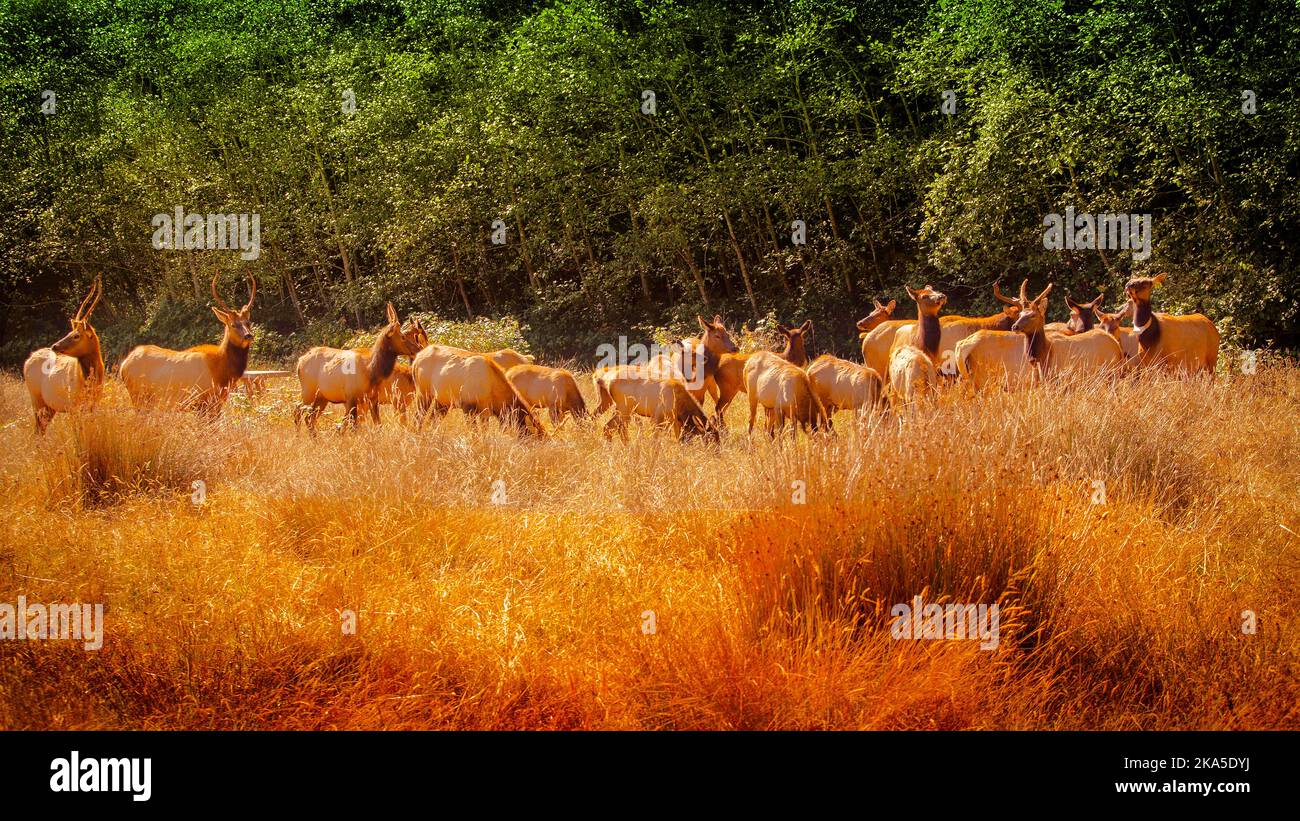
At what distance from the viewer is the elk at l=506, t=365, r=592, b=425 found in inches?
345

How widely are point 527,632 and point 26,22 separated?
1816 cm

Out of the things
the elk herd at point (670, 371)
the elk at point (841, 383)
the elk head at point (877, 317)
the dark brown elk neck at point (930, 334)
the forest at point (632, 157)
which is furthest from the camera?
the forest at point (632, 157)

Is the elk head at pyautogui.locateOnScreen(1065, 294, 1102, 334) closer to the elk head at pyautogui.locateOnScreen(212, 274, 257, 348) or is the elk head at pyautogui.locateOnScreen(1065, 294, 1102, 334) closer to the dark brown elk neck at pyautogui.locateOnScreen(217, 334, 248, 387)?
the elk head at pyautogui.locateOnScreen(212, 274, 257, 348)

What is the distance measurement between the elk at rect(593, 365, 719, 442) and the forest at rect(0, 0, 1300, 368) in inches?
285

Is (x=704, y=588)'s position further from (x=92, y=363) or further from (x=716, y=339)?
(x=92, y=363)

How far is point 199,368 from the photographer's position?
9.11m

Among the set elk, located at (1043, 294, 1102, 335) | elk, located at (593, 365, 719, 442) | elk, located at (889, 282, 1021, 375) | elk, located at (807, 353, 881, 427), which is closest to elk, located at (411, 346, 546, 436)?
elk, located at (593, 365, 719, 442)

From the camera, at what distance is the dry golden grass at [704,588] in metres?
3.14

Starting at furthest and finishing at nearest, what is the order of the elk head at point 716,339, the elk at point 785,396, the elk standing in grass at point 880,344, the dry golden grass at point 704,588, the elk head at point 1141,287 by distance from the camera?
the elk standing in grass at point 880,344 < the elk head at point 716,339 < the elk head at point 1141,287 < the elk at point 785,396 < the dry golden grass at point 704,588

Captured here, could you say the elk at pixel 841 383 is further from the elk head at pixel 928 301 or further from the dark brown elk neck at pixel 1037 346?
the dark brown elk neck at pixel 1037 346

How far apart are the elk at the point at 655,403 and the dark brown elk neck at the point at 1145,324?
15.2 ft

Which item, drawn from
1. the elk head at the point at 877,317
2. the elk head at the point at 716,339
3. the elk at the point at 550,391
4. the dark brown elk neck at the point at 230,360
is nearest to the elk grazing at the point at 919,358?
the elk head at the point at 877,317

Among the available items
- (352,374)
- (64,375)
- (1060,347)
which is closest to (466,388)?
(352,374)
